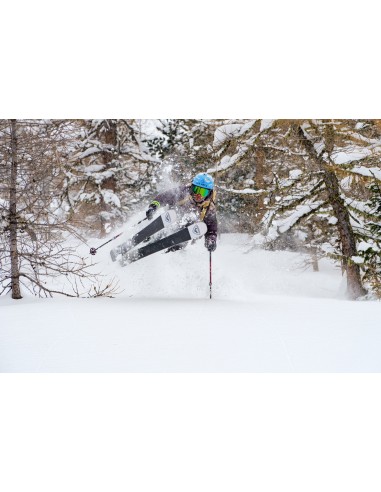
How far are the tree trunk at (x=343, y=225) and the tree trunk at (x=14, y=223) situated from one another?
2554 mm

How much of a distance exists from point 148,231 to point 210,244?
0.58 m

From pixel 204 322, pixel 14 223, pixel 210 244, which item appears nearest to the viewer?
pixel 204 322

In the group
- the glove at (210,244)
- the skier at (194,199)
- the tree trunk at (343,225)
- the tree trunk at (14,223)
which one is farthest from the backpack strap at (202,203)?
the tree trunk at (14,223)

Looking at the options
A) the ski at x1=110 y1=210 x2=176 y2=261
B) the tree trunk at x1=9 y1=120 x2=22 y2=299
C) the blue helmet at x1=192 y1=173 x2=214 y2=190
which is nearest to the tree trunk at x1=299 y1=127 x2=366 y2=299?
the blue helmet at x1=192 y1=173 x2=214 y2=190

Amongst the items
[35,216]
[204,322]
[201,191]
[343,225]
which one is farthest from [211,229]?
[35,216]

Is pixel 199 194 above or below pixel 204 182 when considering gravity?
below

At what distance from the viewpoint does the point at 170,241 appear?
4.05m

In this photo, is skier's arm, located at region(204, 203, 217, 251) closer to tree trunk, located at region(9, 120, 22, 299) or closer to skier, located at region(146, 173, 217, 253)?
skier, located at region(146, 173, 217, 253)

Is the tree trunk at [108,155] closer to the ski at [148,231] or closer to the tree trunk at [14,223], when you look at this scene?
the ski at [148,231]

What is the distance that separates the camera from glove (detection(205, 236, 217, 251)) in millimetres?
3992

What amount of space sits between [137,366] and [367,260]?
236 centimetres

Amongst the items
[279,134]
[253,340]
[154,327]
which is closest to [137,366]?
[154,327]

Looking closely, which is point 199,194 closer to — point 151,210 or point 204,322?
point 151,210

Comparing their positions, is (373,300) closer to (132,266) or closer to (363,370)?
(363,370)
